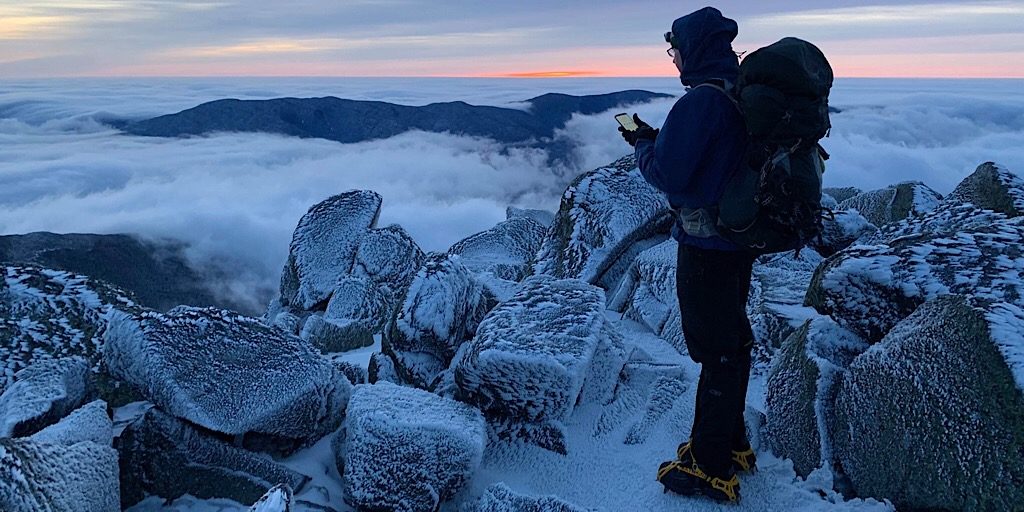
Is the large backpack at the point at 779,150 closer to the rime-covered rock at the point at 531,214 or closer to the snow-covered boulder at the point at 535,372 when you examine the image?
the snow-covered boulder at the point at 535,372

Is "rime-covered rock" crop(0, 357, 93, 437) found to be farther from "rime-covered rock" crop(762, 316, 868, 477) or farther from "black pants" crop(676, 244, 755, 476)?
"rime-covered rock" crop(762, 316, 868, 477)

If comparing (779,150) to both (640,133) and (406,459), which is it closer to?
(640,133)

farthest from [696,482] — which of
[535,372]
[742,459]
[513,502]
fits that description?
[535,372]

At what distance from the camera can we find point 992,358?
4566 mm

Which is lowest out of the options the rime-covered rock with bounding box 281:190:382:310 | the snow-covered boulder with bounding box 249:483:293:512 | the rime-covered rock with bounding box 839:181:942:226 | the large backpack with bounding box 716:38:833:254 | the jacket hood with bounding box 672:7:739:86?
the rime-covered rock with bounding box 281:190:382:310

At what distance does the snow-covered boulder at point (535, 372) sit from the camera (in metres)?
7.13

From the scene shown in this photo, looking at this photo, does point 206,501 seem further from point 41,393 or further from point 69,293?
point 69,293

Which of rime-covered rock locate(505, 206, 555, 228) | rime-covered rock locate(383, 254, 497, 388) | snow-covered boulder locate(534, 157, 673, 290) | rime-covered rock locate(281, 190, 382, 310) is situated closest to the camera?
rime-covered rock locate(383, 254, 497, 388)

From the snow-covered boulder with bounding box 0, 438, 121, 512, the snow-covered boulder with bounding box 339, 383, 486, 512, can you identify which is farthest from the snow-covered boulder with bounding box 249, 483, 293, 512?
the snow-covered boulder with bounding box 0, 438, 121, 512

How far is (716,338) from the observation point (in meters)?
5.31

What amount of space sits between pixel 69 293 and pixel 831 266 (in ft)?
28.0

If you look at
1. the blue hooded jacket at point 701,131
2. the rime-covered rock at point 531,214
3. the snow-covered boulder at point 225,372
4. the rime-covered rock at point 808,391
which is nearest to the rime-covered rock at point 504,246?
the rime-covered rock at point 531,214

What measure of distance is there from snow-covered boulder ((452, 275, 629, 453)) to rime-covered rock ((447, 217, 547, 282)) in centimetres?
645

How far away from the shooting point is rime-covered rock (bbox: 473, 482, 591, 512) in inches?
230
